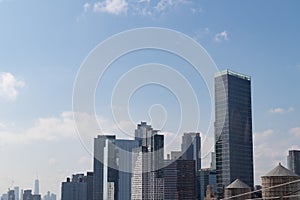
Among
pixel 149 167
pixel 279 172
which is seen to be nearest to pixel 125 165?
pixel 149 167

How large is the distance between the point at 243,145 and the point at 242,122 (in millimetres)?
4736

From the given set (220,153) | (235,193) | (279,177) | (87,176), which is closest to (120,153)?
(220,153)

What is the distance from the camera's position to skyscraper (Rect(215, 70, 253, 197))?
113688 millimetres

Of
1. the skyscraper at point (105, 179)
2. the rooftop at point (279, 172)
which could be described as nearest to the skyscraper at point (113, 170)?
the skyscraper at point (105, 179)

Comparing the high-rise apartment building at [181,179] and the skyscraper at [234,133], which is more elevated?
the skyscraper at [234,133]

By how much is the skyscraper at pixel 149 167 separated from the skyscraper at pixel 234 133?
13953 millimetres

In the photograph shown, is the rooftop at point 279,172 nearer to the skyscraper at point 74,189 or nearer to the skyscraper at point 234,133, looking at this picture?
the skyscraper at point 234,133

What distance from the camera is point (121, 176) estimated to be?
505ft

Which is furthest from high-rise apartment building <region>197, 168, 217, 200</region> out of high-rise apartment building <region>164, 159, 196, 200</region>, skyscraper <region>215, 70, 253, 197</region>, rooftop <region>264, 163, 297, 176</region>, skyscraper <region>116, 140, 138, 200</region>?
rooftop <region>264, 163, 297, 176</region>

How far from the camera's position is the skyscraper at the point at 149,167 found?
125 meters

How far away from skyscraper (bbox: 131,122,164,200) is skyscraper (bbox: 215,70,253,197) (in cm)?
1395

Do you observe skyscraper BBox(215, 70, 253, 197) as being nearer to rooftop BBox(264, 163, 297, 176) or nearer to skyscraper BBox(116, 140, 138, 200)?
skyscraper BBox(116, 140, 138, 200)

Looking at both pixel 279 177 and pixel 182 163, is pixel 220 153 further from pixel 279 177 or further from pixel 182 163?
pixel 279 177

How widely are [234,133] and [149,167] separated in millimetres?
22867
